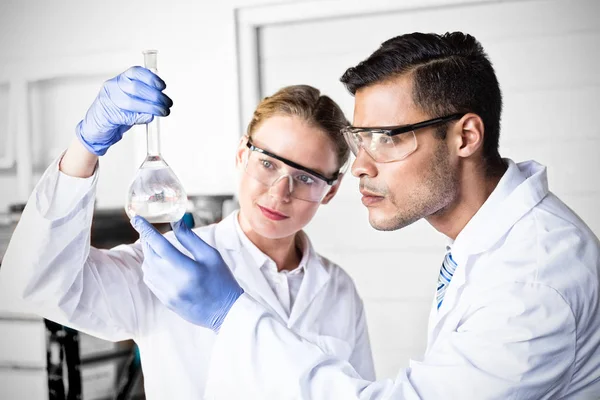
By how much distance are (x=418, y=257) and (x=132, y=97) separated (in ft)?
6.37

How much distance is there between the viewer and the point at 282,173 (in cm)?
191

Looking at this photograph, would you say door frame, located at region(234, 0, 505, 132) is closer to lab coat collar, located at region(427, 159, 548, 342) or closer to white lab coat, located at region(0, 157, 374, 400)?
white lab coat, located at region(0, 157, 374, 400)

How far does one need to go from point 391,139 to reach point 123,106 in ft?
2.02

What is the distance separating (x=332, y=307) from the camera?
2.07m

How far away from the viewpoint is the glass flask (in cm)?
153

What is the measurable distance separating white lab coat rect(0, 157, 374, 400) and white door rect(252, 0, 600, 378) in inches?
44.0

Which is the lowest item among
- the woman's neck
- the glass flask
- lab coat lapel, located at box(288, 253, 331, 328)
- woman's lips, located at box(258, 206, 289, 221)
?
lab coat lapel, located at box(288, 253, 331, 328)

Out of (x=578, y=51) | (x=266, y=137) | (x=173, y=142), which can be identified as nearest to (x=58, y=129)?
(x=173, y=142)

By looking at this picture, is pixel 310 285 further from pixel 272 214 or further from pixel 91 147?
pixel 91 147

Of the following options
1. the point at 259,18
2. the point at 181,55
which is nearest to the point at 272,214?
the point at 259,18

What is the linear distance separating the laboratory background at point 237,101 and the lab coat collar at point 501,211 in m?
1.39

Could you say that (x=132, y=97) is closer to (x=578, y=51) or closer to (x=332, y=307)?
(x=332, y=307)

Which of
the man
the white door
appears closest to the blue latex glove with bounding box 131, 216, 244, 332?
the man

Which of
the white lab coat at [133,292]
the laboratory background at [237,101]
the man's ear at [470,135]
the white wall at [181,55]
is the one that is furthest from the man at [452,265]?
the white wall at [181,55]
